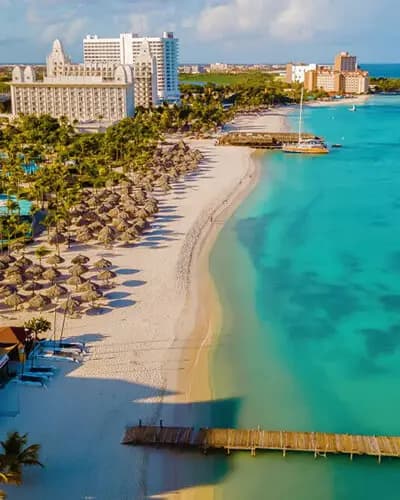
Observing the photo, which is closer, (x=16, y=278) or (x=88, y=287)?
(x=88, y=287)

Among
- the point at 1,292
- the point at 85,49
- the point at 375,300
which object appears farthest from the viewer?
the point at 85,49

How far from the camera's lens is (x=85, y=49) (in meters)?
139

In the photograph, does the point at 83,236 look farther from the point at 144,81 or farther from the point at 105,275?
the point at 144,81

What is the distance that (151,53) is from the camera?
116 m

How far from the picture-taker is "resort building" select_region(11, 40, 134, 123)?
85312 millimetres

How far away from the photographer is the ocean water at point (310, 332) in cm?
1752

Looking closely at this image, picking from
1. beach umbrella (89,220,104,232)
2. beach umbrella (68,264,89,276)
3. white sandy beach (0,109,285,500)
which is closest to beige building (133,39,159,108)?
beach umbrella (89,220,104,232)

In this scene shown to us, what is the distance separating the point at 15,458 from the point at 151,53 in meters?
108

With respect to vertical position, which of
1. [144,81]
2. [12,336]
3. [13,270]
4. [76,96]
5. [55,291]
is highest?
[144,81]

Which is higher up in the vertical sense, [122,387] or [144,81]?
[144,81]

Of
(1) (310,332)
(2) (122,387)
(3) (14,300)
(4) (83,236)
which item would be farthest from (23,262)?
(1) (310,332)

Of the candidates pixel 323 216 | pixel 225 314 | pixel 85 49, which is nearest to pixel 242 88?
pixel 85 49

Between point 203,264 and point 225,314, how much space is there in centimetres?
593

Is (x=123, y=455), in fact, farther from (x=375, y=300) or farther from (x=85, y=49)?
(x=85, y=49)
